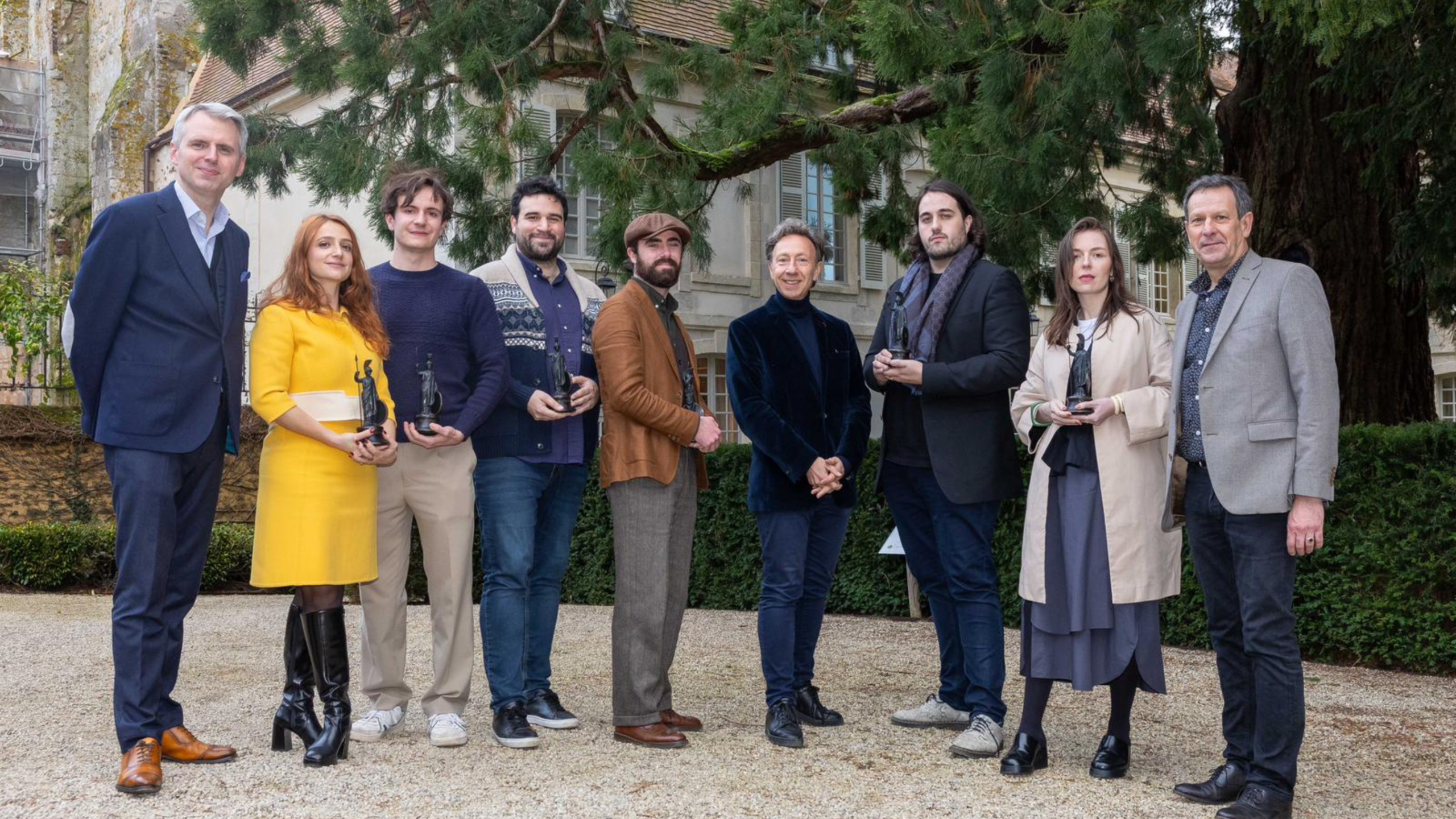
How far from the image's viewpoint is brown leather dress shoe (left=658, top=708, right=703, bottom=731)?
5.25 metres

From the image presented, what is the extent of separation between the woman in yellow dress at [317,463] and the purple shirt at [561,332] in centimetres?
68

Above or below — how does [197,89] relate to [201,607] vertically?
above

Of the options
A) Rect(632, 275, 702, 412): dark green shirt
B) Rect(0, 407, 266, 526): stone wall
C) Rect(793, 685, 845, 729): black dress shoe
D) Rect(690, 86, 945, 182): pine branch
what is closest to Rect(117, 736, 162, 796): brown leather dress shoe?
Rect(632, 275, 702, 412): dark green shirt

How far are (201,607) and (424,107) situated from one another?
4597mm

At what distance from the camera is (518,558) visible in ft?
16.6

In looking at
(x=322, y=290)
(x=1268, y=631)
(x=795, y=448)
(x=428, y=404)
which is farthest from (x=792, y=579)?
(x=322, y=290)

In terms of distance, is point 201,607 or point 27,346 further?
point 27,346

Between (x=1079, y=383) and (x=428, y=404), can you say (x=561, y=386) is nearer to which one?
(x=428, y=404)

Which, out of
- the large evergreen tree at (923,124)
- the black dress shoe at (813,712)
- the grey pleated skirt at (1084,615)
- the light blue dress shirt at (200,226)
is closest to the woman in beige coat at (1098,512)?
the grey pleated skirt at (1084,615)

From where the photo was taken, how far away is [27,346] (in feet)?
51.0

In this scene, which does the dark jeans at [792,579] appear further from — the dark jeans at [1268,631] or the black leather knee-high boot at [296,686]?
the black leather knee-high boot at [296,686]

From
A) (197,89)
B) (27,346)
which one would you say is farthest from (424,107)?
(197,89)

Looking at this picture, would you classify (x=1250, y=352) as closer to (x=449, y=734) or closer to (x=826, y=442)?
(x=826, y=442)

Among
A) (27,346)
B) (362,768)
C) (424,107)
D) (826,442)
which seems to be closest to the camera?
(362,768)
